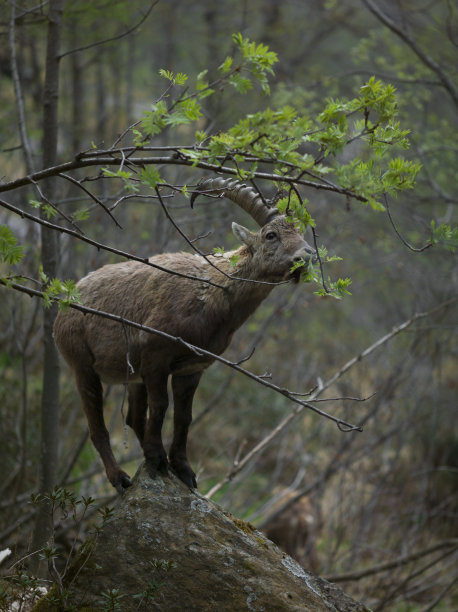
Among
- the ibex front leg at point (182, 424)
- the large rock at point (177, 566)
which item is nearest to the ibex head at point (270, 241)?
the ibex front leg at point (182, 424)

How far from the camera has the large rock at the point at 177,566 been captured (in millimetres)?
4512

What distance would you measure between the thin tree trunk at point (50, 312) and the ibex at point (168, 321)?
53.2 inches

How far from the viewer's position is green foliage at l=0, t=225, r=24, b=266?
3578 millimetres

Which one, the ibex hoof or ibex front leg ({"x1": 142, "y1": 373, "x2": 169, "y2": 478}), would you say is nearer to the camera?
ibex front leg ({"x1": 142, "y1": 373, "x2": 169, "y2": 478})

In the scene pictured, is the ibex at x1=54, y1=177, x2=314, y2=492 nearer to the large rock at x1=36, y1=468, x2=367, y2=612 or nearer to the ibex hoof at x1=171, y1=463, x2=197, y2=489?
the ibex hoof at x1=171, y1=463, x2=197, y2=489

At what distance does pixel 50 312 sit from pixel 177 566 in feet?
9.98

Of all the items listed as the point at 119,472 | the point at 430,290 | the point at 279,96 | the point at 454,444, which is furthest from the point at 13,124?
the point at 454,444

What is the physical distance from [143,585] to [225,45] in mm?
17297

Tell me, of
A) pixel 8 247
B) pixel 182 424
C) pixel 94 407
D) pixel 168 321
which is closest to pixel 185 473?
pixel 182 424

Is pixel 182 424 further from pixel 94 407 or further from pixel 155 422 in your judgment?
pixel 94 407

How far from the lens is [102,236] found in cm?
985

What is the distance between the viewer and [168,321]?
192 inches

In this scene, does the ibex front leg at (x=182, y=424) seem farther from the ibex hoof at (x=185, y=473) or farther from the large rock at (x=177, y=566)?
the large rock at (x=177, y=566)

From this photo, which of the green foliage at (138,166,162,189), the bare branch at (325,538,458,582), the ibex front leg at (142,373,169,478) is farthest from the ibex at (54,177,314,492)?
the bare branch at (325,538,458,582)
